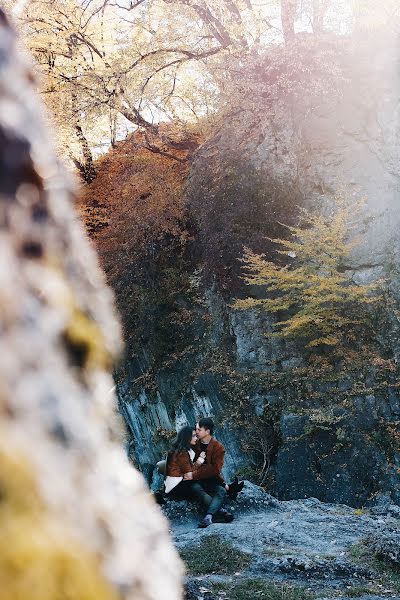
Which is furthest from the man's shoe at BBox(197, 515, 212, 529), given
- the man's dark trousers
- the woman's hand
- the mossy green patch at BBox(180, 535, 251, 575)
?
the mossy green patch at BBox(180, 535, 251, 575)

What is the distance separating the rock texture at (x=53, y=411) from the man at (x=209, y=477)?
6385 mm

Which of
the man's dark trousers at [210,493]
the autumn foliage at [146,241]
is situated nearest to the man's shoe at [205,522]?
the man's dark trousers at [210,493]

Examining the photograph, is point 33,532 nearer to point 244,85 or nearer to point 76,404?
point 76,404

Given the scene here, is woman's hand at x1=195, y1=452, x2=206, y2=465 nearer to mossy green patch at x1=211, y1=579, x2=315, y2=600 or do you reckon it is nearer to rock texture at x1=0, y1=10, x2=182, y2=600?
mossy green patch at x1=211, y1=579, x2=315, y2=600

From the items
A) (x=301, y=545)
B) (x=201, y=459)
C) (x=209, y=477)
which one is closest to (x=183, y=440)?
(x=201, y=459)

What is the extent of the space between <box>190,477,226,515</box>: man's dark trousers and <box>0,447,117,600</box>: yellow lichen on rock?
261 inches

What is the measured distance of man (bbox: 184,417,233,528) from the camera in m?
6.84

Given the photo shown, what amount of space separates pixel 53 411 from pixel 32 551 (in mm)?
126

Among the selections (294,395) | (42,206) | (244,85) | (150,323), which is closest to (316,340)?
(294,395)

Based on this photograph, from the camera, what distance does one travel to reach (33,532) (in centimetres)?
51

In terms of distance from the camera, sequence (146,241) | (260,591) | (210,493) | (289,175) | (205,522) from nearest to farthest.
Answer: (260,591) < (205,522) < (210,493) < (289,175) < (146,241)

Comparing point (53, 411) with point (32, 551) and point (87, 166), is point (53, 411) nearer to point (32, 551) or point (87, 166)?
point (32, 551)

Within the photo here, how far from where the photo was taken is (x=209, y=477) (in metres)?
7.07

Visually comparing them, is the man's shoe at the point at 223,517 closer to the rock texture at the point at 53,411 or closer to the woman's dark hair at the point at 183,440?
the woman's dark hair at the point at 183,440
